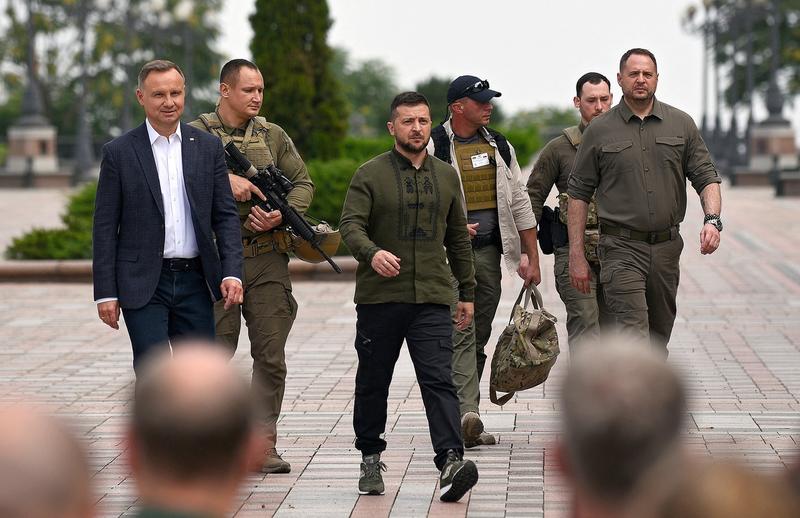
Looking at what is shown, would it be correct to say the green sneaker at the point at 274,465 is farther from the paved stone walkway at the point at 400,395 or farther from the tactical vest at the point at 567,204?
the tactical vest at the point at 567,204

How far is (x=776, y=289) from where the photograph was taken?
14898 millimetres

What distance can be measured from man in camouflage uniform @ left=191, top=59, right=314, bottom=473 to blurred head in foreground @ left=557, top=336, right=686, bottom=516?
470 cm

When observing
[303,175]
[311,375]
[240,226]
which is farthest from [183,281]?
[311,375]

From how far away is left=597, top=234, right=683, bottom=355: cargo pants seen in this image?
23.3 feet

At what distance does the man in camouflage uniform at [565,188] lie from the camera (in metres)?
7.88

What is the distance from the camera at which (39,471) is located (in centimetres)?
190

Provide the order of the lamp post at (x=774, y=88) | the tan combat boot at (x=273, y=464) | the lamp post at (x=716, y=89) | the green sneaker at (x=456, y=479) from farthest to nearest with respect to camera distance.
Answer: the lamp post at (x=716, y=89)
the lamp post at (x=774, y=88)
the tan combat boot at (x=273, y=464)
the green sneaker at (x=456, y=479)

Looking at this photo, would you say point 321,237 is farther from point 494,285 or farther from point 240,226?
point 494,285

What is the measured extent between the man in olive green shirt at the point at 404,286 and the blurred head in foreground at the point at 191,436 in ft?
13.2

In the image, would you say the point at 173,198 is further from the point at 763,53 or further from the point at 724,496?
the point at 763,53

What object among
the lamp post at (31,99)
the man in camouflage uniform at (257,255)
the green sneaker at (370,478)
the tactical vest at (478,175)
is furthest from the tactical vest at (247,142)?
the lamp post at (31,99)

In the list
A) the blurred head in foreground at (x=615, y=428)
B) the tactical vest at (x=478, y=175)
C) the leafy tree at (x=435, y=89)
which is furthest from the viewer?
the leafy tree at (x=435, y=89)

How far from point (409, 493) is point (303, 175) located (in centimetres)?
163

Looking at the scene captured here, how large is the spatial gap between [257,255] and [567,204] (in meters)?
1.70
